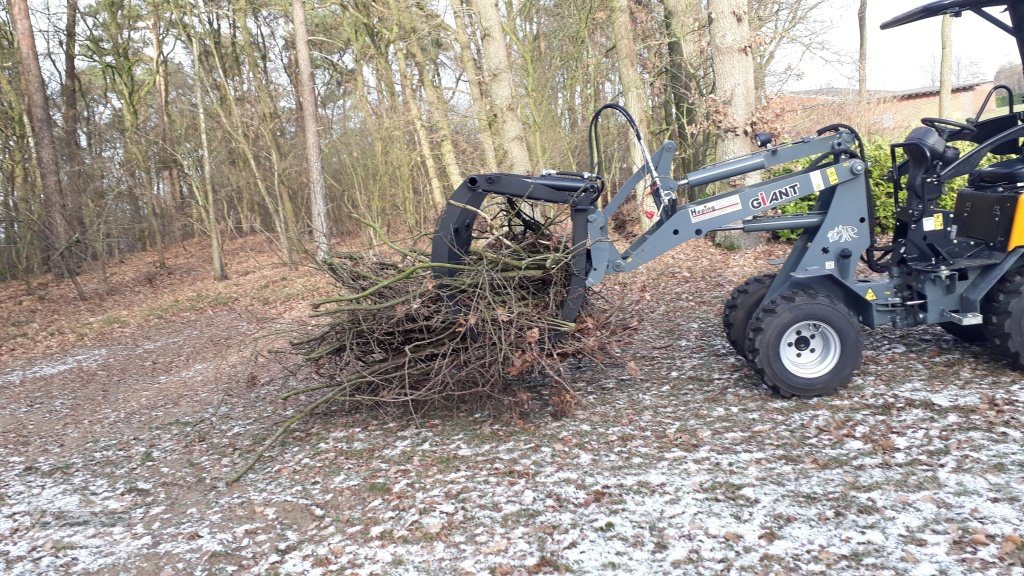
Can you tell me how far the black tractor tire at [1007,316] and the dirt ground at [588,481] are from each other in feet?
0.81

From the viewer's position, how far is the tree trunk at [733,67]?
1140cm

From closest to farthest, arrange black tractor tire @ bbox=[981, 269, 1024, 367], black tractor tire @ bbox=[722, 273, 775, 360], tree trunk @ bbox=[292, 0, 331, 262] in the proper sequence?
black tractor tire @ bbox=[981, 269, 1024, 367], black tractor tire @ bbox=[722, 273, 775, 360], tree trunk @ bbox=[292, 0, 331, 262]

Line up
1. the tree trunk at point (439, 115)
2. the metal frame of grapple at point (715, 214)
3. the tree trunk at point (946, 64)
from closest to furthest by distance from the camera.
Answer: the metal frame of grapple at point (715, 214), the tree trunk at point (439, 115), the tree trunk at point (946, 64)

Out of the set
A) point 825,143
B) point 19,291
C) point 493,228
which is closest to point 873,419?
point 825,143

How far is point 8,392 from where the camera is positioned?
9.39m

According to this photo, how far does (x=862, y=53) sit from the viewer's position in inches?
958

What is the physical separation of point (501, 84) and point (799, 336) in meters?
7.94

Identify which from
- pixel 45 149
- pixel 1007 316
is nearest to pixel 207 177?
pixel 45 149

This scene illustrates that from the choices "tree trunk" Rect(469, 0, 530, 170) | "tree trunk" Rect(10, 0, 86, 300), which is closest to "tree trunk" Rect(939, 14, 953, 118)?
"tree trunk" Rect(469, 0, 530, 170)

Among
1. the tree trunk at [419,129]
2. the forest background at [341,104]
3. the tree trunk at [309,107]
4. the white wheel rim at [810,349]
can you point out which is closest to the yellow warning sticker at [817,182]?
the white wheel rim at [810,349]

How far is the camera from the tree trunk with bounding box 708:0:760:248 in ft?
37.4

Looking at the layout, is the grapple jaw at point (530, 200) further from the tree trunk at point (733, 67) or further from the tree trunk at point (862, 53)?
the tree trunk at point (862, 53)

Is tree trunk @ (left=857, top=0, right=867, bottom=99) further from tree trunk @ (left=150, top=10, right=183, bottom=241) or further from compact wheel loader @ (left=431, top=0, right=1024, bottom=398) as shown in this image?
tree trunk @ (left=150, top=10, right=183, bottom=241)

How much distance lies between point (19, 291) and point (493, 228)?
16.9 m
